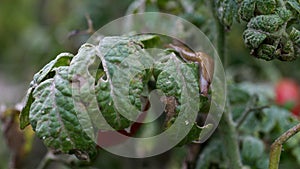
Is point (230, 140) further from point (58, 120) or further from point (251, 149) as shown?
point (58, 120)

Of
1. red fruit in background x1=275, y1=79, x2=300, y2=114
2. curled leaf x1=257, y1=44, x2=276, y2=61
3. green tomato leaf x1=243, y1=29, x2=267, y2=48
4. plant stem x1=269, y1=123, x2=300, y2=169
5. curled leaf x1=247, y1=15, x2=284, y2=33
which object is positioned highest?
curled leaf x1=247, y1=15, x2=284, y2=33

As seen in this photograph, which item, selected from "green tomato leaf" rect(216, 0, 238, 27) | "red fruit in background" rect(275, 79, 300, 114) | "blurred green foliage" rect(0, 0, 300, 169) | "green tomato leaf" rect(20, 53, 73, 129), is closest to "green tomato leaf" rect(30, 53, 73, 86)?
"green tomato leaf" rect(20, 53, 73, 129)

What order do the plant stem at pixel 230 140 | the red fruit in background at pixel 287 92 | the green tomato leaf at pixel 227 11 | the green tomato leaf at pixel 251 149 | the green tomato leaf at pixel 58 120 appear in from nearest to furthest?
the green tomato leaf at pixel 58 120 < the green tomato leaf at pixel 227 11 < the plant stem at pixel 230 140 < the green tomato leaf at pixel 251 149 < the red fruit in background at pixel 287 92

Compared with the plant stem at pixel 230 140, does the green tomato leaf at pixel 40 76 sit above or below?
above

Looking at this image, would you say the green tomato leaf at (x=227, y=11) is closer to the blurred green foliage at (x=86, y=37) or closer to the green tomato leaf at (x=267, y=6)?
the green tomato leaf at (x=267, y=6)

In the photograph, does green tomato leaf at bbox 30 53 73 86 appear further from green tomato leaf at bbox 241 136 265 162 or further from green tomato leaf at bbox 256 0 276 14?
green tomato leaf at bbox 241 136 265 162

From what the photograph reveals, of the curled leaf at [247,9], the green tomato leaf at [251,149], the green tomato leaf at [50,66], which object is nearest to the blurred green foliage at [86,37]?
the green tomato leaf at [251,149]

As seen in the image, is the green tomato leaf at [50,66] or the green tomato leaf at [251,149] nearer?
the green tomato leaf at [50,66]

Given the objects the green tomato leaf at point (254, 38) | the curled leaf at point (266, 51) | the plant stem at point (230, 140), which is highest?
the green tomato leaf at point (254, 38)

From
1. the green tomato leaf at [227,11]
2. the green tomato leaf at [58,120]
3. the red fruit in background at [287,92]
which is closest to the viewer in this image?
the green tomato leaf at [58,120]

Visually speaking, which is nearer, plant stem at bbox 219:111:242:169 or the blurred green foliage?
plant stem at bbox 219:111:242:169
